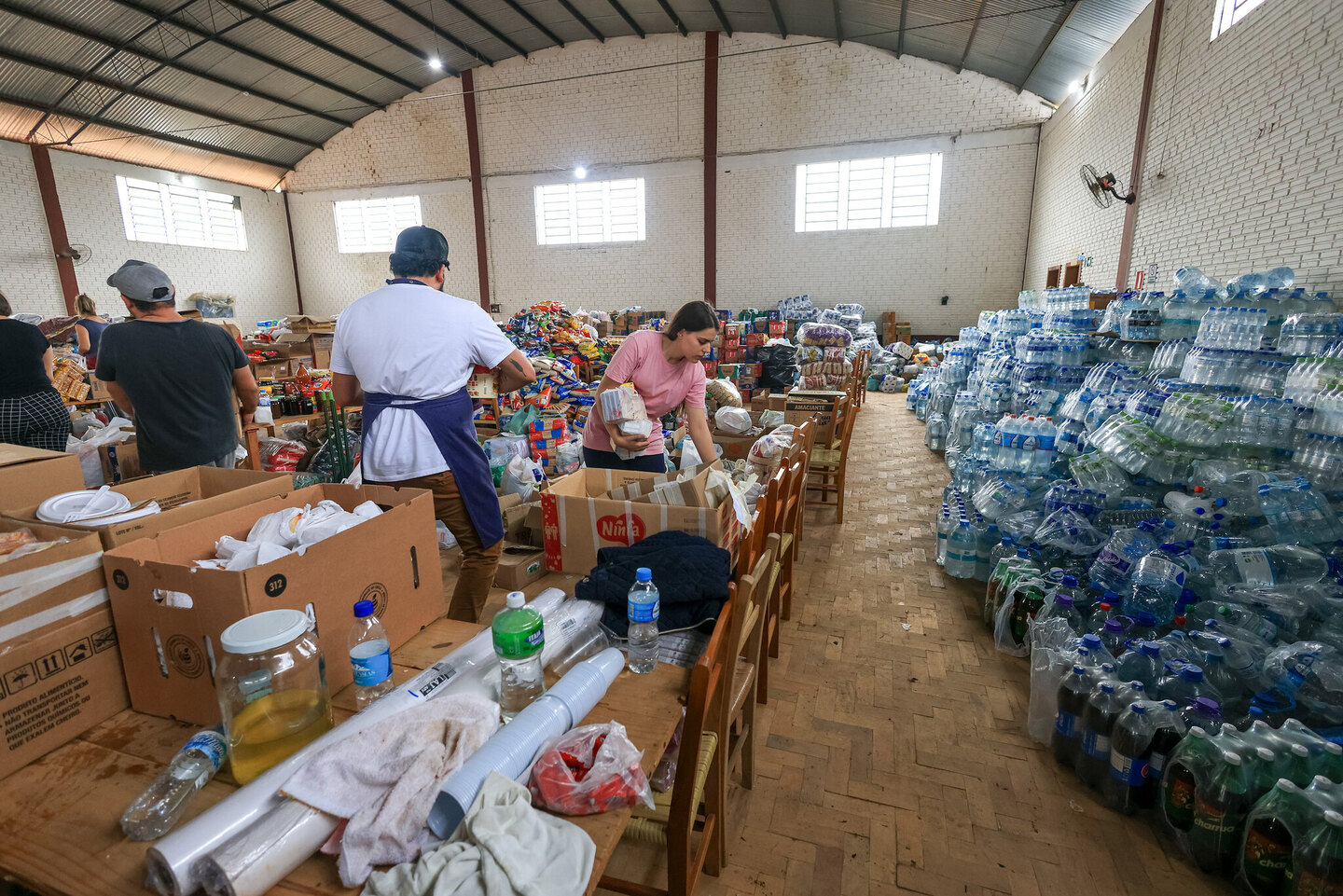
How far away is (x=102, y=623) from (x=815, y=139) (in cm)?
1217

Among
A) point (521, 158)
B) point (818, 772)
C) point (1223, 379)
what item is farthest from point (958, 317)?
point (818, 772)

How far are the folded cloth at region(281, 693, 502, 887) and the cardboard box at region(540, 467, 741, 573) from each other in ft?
2.60

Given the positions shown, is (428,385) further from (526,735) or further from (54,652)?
(526,735)

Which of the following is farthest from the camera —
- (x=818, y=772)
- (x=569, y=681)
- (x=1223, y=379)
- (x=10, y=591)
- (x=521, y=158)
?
(x=521, y=158)

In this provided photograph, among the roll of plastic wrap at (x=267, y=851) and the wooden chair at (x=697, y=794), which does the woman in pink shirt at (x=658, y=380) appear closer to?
the wooden chair at (x=697, y=794)

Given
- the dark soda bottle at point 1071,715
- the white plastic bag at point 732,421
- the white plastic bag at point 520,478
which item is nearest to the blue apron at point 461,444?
the white plastic bag at point 520,478

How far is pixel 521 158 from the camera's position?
1278cm

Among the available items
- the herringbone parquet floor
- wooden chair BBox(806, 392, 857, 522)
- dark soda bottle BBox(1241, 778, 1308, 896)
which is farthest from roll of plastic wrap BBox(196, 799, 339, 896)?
wooden chair BBox(806, 392, 857, 522)

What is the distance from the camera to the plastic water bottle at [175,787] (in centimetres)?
85

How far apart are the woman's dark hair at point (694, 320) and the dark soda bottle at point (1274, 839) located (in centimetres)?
222

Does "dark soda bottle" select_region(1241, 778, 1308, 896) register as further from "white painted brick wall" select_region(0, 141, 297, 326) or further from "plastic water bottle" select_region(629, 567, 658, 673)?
"white painted brick wall" select_region(0, 141, 297, 326)

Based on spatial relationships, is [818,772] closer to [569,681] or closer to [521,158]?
[569,681]

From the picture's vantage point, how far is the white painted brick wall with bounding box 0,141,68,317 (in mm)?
10031

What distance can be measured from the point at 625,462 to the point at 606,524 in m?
1.07
